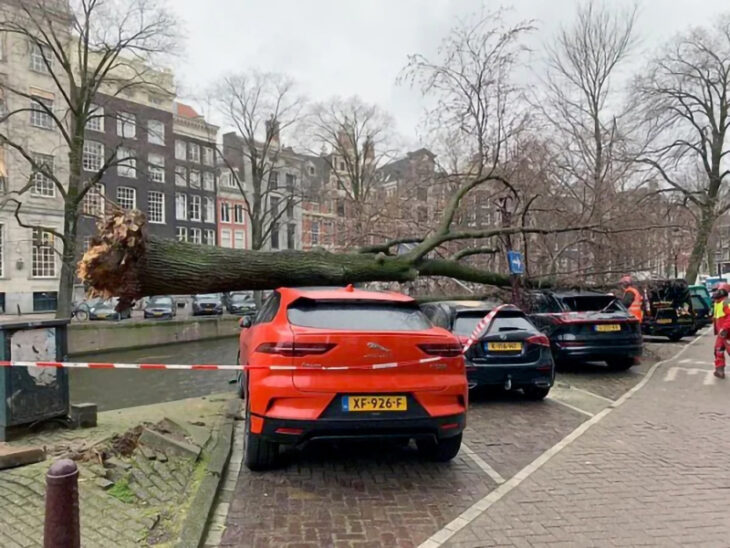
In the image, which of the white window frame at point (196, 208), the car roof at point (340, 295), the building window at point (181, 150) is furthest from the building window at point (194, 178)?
the car roof at point (340, 295)

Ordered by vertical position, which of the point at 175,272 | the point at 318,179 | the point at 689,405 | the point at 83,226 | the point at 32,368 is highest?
the point at 318,179

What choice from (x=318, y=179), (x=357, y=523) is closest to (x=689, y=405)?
(x=357, y=523)

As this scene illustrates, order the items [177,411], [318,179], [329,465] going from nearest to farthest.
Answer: [329,465]
[177,411]
[318,179]

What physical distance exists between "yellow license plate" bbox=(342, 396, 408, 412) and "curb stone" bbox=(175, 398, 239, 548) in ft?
3.88

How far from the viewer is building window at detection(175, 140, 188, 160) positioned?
5203 cm

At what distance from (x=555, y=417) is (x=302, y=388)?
4278 mm

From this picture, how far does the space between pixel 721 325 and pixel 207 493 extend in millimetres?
9781

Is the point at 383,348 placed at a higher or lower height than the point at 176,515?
higher

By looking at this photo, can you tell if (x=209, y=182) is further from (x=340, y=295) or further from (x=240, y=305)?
(x=340, y=295)

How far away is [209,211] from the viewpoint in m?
55.0

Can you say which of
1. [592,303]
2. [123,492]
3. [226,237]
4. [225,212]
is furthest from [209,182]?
[123,492]

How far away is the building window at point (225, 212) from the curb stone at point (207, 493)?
53.9m

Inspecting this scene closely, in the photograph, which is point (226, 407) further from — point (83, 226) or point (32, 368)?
point (83, 226)

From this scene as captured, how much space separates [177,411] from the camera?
24.4 ft
